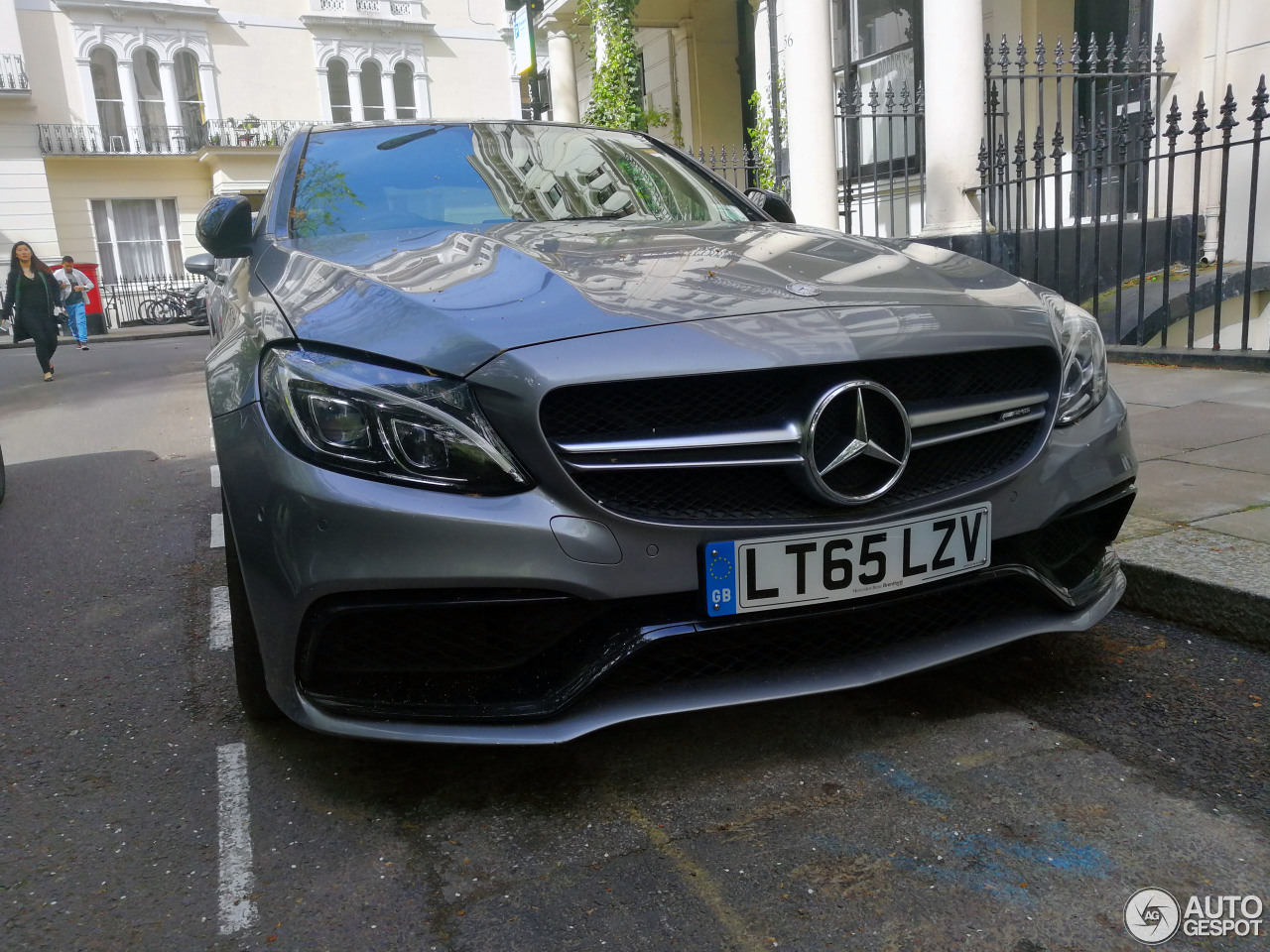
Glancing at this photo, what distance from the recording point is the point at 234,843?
207 centimetres

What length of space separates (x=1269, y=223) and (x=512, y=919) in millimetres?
7878

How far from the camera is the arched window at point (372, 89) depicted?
1240 inches

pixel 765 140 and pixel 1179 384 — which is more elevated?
pixel 765 140

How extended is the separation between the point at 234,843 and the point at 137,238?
30232 millimetres

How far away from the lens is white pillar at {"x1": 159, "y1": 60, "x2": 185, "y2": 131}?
28.7 metres

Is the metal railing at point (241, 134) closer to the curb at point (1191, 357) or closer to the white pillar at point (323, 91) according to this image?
the white pillar at point (323, 91)

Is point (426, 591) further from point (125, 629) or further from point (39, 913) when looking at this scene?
point (125, 629)

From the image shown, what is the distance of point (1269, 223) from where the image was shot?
25.1 feet

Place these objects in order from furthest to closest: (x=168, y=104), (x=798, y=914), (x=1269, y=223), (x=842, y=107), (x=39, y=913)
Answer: (x=168, y=104) < (x=842, y=107) < (x=1269, y=223) < (x=39, y=913) < (x=798, y=914)

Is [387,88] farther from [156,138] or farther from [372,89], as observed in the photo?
[156,138]

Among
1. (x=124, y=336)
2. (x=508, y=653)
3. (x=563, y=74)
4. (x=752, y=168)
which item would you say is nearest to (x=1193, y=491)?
(x=508, y=653)

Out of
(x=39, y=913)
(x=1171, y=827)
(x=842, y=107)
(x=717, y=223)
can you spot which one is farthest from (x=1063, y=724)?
(x=842, y=107)

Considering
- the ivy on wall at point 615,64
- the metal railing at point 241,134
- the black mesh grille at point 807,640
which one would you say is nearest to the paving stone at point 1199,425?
the black mesh grille at point 807,640

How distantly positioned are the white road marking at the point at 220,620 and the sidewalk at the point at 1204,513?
2628 millimetres
